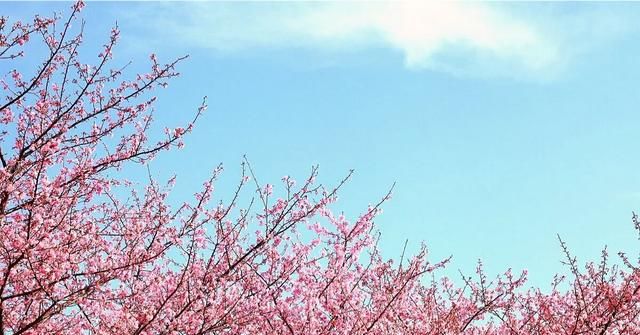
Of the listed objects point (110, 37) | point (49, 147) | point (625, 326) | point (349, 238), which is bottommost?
point (625, 326)

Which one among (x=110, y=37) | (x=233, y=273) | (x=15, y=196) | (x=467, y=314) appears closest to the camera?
(x=15, y=196)

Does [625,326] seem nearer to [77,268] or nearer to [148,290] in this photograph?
[148,290]

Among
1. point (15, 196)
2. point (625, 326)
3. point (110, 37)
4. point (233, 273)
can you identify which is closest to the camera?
point (15, 196)

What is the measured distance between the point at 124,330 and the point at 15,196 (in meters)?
1.96

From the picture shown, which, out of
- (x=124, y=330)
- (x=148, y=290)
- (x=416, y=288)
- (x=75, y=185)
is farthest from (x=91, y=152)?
(x=416, y=288)

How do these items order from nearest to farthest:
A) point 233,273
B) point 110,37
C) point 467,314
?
point 233,273
point 110,37
point 467,314

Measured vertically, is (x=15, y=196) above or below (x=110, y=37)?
below

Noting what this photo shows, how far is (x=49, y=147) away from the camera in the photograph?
7789 millimetres

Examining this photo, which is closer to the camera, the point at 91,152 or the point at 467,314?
the point at 91,152

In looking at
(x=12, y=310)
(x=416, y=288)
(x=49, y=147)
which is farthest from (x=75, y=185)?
(x=416, y=288)

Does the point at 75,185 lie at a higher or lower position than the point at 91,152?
lower

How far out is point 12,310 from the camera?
8562 mm

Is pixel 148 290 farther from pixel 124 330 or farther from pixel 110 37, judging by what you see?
pixel 110 37

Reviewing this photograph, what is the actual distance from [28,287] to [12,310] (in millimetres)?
894
